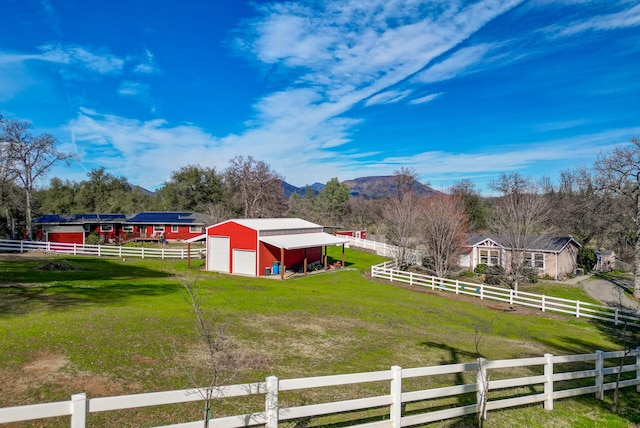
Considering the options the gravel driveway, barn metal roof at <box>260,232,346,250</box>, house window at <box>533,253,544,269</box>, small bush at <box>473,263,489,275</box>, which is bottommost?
the gravel driveway

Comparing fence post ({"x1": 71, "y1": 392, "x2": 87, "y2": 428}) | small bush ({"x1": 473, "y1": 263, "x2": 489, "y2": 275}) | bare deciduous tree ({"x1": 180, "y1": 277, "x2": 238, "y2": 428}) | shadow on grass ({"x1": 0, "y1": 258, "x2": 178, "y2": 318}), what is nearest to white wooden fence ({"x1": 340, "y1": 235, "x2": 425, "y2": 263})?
small bush ({"x1": 473, "y1": 263, "x2": 489, "y2": 275})

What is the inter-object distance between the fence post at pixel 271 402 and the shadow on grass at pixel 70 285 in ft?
38.9

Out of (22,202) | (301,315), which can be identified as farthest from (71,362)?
(22,202)

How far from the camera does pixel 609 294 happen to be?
28500mm

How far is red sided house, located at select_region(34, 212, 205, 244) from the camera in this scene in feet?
140

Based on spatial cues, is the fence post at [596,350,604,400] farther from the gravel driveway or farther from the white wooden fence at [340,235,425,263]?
the white wooden fence at [340,235,425,263]

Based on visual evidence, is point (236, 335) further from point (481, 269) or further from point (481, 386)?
point (481, 269)

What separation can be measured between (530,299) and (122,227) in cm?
4643

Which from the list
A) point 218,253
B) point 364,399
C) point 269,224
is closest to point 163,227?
point 218,253

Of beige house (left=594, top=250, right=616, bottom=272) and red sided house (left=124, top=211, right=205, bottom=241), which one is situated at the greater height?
red sided house (left=124, top=211, right=205, bottom=241)

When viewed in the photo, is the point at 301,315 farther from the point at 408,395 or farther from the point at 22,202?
the point at 22,202

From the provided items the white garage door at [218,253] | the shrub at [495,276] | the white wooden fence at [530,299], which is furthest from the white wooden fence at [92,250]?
the shrub at [495,276]

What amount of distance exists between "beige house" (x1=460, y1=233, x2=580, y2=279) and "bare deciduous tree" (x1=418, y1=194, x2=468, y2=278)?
15.7ft

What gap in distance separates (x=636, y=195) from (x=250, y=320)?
30.6 metres
